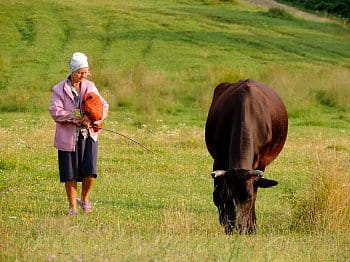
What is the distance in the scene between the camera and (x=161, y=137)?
20.4 meters

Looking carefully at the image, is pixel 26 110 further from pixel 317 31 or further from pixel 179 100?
pixel 317 31

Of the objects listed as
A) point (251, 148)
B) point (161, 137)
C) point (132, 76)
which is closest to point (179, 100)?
point (132, 76)

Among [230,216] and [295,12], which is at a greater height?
[230,216]

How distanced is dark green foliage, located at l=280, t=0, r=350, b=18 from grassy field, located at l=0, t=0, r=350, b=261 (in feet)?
27.1

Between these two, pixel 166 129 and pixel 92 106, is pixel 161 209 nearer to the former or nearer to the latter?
pixel 92 106

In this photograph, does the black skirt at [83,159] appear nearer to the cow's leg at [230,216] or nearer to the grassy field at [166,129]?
the grassy field at [166,129]

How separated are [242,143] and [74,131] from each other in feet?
7.20

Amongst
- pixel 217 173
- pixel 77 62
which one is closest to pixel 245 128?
pixel 217 173

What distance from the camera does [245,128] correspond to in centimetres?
1155

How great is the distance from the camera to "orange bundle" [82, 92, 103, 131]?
11.7 meters

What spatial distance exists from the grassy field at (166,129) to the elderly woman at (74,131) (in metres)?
0.57

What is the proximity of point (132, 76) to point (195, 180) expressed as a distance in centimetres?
1633

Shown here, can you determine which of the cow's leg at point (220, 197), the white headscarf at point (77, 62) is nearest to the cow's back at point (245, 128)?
the cow's leg at point (220, 197)

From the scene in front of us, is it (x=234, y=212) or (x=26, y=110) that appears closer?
(x=234, y=212)
